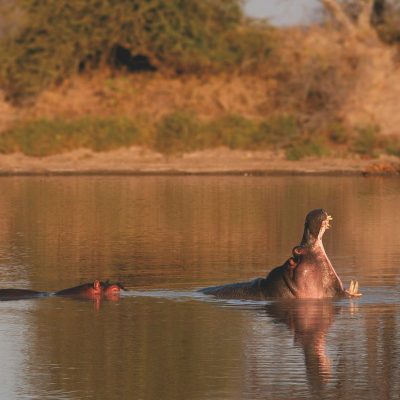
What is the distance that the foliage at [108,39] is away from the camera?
42.8 metres

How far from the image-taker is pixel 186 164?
37844mm

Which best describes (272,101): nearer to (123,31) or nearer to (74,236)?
(123,31)

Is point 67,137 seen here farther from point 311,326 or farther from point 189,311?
point 311,326

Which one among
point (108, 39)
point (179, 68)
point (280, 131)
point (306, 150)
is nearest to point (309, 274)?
point (306, 150)

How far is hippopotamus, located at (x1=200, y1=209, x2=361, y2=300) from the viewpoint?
48.2 feet

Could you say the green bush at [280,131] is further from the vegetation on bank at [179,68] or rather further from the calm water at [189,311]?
the calm water at [189,311]

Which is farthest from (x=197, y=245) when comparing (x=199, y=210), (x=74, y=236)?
(x=199, y=210)

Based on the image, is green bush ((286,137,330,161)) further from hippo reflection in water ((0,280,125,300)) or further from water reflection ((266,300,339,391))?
water reflection ((266,300,339,391))

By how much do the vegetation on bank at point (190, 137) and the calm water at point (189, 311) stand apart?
37.9 ft

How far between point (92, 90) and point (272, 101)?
17.1 feet

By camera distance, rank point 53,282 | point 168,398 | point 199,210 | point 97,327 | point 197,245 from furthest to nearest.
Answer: point 199,210 < point 197,245 < point 53,282 < point 97,327 < point 168,398

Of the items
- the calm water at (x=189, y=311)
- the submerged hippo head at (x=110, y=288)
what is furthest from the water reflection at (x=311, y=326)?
the submerged hippo head at (x=110, y=288)

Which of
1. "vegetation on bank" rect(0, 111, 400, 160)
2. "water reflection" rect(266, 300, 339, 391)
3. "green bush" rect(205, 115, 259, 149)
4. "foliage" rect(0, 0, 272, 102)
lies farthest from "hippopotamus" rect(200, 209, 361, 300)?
"foliage" rect(0, 0, 272, 102)

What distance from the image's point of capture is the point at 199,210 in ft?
87.6
